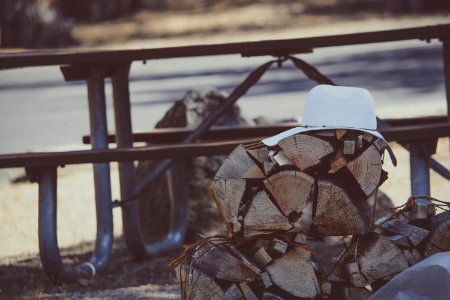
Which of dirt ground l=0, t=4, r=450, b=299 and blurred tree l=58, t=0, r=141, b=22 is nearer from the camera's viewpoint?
dirt ground l=0, t=4, r=450, b=299

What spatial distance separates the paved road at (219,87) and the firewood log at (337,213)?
19.9 feet

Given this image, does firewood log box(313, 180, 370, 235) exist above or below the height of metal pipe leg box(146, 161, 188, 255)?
above

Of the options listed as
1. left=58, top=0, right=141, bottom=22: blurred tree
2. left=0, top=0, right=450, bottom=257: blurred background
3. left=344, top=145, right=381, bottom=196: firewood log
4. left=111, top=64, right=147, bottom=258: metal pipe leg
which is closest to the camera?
left=344, top=145, right=381, bottom=196: firewood log

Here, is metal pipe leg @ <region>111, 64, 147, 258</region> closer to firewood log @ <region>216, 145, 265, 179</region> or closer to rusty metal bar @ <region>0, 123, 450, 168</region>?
rusty metal bar @ <region>0, 123, 450, 168</region>

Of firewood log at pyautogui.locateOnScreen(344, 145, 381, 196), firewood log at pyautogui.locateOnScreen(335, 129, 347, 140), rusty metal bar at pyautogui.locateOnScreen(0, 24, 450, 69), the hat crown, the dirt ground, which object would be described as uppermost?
rusty metal bar at pyautogui.locateOnScreen(0, 24, 450, 69)

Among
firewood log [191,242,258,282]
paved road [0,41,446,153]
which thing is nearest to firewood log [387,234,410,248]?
firewood log [191,242,258,282]

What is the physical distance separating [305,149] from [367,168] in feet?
0.86

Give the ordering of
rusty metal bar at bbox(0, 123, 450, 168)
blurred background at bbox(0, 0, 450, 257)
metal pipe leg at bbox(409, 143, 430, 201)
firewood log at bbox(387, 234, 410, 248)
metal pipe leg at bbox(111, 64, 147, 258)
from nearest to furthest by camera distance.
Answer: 1. firewood log at bbox(387, 234, 410, 248)
2. rusty metal bar at bbox(0, 123, 450, 168)
3. metal pipe leg at bbox(409, 143, 430, 201)
4. metal pipe leg at bbox(111, 64, 147, 258)
5. blurred background at bbox(0, 0, 450, 257)

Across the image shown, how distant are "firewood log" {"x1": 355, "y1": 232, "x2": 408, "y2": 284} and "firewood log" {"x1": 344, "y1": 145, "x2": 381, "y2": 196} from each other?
0.85ft

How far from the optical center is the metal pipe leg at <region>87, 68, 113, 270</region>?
643cm

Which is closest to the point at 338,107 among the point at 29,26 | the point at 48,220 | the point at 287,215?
the point at 287,215

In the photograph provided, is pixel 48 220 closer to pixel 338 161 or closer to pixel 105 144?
pixel 105 144

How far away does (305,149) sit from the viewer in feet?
14.6

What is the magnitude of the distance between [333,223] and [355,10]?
2020 cm
